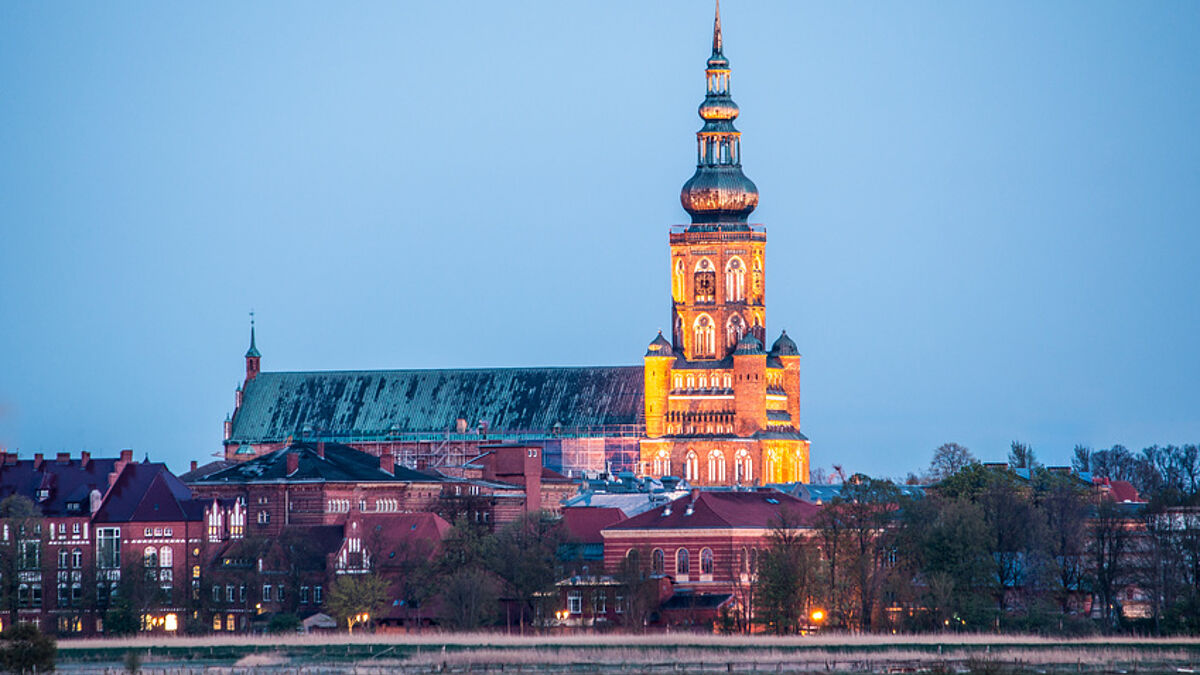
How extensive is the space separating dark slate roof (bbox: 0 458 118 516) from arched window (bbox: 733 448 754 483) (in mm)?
64893

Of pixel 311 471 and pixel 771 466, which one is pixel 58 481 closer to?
pixel 311 471

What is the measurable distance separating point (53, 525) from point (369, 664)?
40.8 m

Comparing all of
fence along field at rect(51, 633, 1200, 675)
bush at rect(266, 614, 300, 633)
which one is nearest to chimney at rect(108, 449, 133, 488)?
bush at rect(266, 614, 300, 633)

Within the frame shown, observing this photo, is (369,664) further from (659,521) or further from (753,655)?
(659,521)

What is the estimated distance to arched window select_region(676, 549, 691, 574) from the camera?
11900 cm

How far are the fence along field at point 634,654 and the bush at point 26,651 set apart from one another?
9.68ft

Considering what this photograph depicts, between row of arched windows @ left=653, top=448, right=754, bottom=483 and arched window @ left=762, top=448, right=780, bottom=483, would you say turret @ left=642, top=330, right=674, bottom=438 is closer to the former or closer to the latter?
row of arched windows @ left=653, top=448, right=754, bottom=483

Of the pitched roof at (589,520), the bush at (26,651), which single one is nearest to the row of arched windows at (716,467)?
the pitched roof at (589,520)

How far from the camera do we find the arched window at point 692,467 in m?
193

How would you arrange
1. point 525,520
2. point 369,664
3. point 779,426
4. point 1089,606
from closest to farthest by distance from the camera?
point 369,664 < point 1089,606 < point 525,520 < point 779,426

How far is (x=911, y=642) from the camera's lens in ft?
319

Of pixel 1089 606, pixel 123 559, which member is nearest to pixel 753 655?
pixel 1089 606

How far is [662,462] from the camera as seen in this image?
19550 cm

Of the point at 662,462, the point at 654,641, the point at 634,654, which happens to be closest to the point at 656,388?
the point at 662,462
